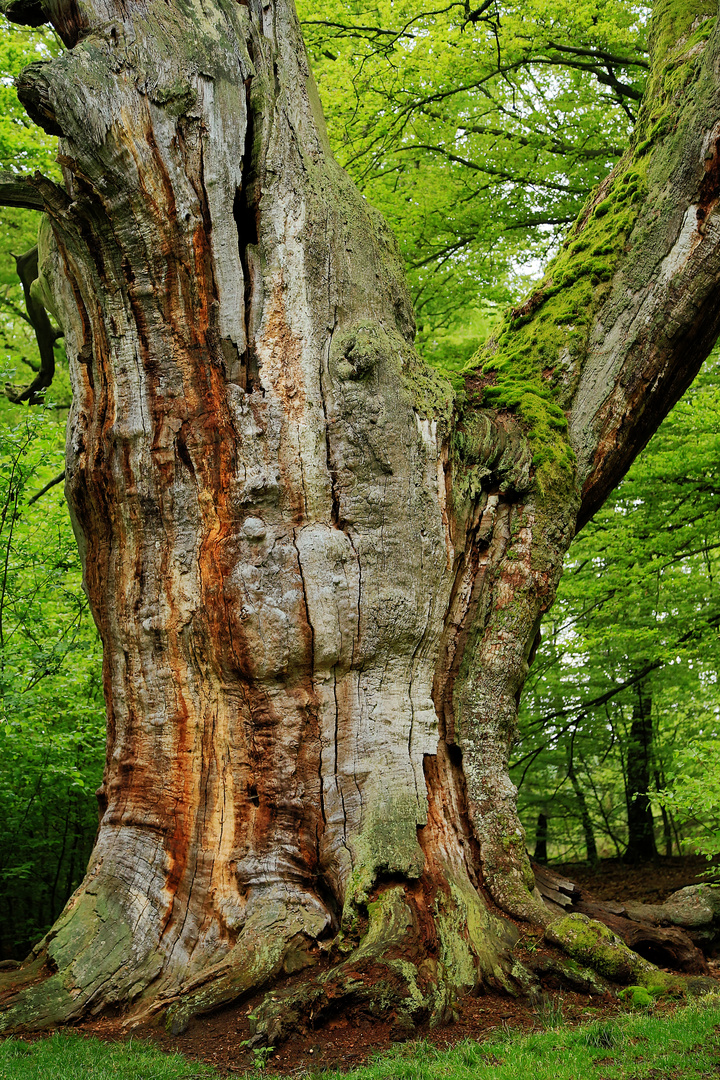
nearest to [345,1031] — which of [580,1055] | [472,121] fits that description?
[580,1055]

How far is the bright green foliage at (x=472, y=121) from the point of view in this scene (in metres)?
8.68

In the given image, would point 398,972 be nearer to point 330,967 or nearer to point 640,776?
point 330,967

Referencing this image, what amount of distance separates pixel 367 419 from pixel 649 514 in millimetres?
5785

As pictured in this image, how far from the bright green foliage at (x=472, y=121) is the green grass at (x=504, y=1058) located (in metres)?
8.21

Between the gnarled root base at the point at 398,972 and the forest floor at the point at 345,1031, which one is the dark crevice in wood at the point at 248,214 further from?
the forest floor at the point at 345,1031

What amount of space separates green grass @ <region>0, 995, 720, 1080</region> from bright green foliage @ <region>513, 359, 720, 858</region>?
5185mm

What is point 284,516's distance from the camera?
14.6 ft

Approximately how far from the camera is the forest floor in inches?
130

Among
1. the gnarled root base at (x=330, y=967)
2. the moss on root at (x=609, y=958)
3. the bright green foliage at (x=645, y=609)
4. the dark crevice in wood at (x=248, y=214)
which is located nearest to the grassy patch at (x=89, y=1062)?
the gnarled root base at (x=330, y=967)

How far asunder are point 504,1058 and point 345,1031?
0.69 m

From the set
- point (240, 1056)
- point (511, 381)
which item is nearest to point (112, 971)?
point (240, 1056)

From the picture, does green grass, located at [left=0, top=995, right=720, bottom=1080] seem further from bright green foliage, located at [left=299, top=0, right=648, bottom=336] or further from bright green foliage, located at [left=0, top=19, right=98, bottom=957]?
bright green foliage, located at [left=299, top=0, right=648, bottom=336]

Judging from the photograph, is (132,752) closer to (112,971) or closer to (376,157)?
(112,971)

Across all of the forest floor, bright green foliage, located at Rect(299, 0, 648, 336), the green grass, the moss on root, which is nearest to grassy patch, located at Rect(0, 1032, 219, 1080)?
the green grass
